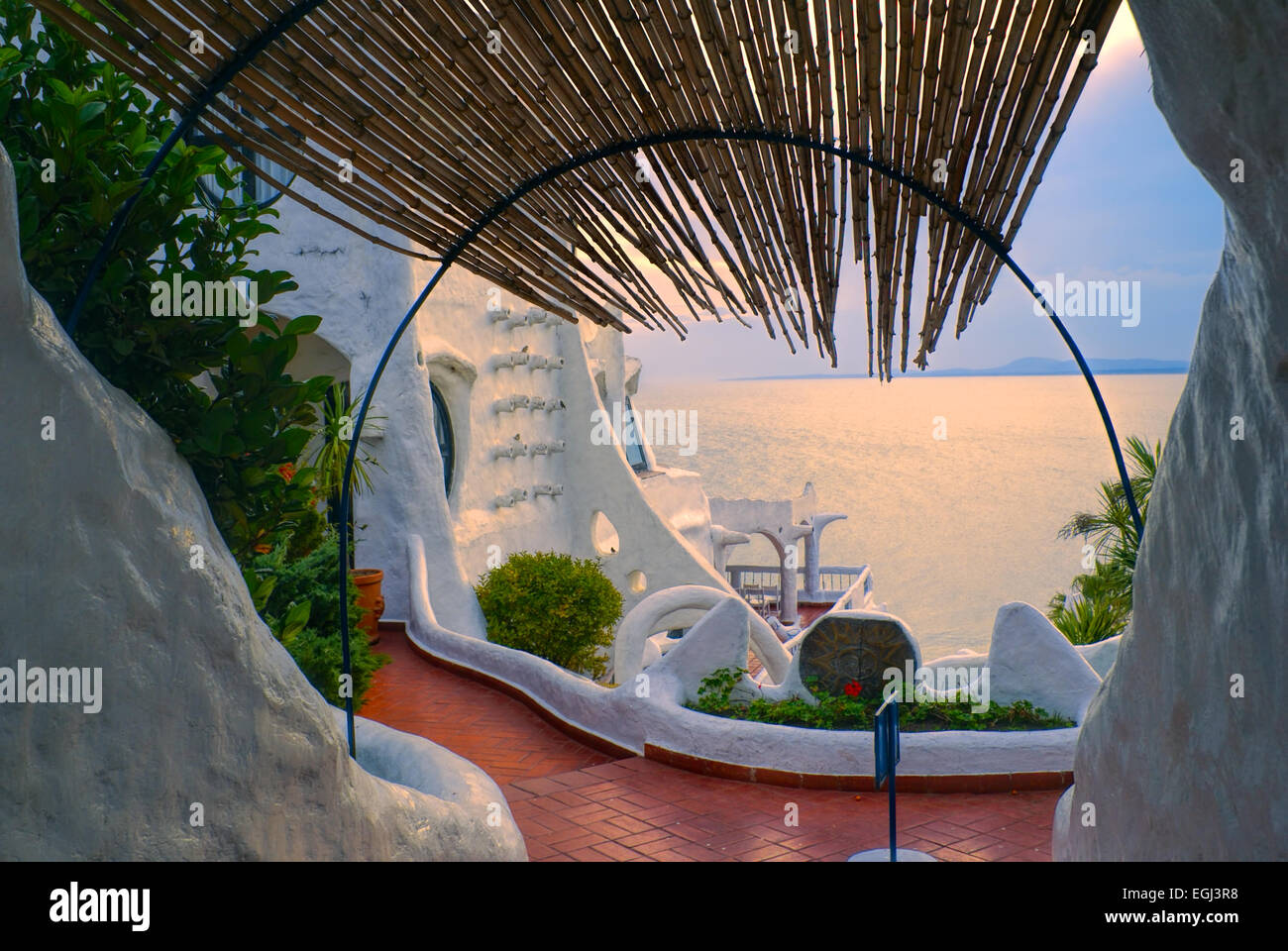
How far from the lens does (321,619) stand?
9.07 m

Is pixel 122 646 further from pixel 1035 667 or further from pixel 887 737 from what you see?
pixel 1035 667

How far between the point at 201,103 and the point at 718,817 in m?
4.81

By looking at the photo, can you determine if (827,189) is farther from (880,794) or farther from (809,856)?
(880,794)

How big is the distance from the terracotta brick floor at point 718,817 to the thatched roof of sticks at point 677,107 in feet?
9.87

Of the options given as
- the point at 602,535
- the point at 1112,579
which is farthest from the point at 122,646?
the point at 602,535

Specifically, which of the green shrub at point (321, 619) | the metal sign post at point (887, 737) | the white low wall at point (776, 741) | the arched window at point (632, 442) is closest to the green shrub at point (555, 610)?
the green shrub at point (321, 619)

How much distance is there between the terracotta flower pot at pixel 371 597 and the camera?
1209 centimetres

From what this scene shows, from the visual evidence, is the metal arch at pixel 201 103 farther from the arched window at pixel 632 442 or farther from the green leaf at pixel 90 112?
the arched window at pixel 632 442

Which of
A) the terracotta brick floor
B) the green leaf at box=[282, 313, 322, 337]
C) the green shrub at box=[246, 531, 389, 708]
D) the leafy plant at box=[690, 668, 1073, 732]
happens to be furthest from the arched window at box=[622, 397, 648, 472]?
the green leaf at box=[282, 313, 322, 337]

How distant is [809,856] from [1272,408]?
167 inches

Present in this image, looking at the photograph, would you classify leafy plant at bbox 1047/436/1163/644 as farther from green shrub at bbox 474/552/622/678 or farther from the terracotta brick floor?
the terracotta brick floor

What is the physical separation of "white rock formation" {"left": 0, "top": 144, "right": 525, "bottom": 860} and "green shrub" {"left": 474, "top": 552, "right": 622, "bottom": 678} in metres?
9.00

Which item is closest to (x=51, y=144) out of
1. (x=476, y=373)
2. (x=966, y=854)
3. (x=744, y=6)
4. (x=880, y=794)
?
(x=744, y=6)
